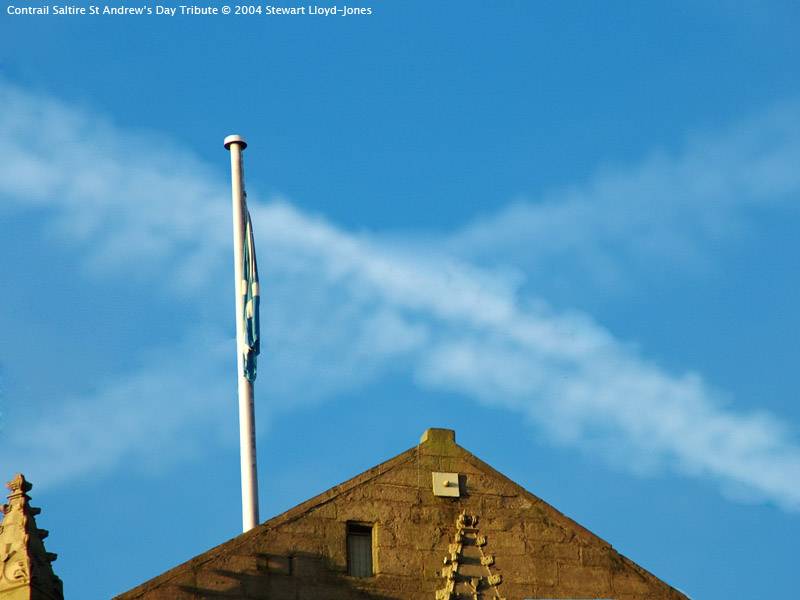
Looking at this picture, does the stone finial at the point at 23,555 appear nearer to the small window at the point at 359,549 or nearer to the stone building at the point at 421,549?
the stone building at the point at 421,549

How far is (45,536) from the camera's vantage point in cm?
5181

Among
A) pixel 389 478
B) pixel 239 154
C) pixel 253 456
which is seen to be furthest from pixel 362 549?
pixel 239 154

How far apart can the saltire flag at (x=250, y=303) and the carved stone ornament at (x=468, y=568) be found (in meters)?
12.8

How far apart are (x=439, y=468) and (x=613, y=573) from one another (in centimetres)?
430

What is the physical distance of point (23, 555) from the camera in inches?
2005

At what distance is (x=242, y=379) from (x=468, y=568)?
13326 millimetres

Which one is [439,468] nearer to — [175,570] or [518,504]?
[518,504]

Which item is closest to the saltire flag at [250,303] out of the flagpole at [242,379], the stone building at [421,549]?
the flagpole at [242,379]

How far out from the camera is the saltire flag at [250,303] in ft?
214

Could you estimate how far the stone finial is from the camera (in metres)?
50.5

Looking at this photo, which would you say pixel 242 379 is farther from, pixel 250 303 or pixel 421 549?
pixel 421 549

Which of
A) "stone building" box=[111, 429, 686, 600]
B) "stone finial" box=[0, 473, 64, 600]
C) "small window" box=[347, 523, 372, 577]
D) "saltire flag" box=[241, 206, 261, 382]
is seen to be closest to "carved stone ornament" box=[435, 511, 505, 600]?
"stone building" box=[111, 429, 686, 600]

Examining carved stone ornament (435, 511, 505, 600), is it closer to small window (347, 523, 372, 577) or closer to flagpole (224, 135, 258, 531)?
small window (347, 523, 372, 577)

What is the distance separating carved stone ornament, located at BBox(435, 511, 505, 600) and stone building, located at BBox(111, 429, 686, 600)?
2 cm
